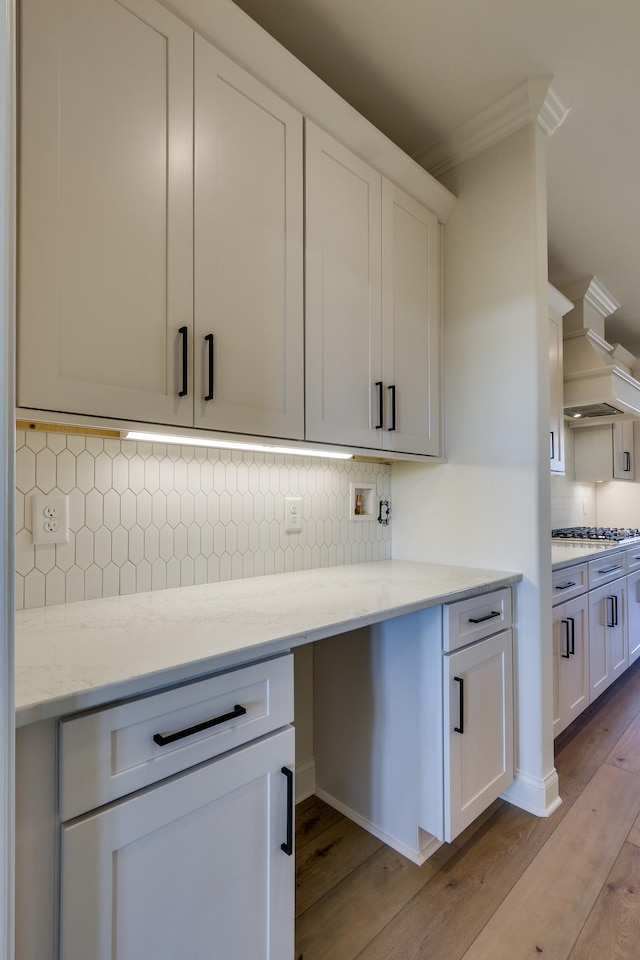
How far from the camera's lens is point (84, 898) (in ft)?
2.38

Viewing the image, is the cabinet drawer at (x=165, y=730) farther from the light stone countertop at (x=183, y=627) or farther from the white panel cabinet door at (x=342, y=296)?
the white panel cabinet door at (x=342, y=296)

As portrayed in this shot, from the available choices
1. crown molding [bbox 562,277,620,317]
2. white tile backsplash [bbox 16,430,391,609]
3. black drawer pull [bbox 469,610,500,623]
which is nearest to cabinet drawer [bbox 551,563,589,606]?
black drawer pull [bbox 469,610,500,623]

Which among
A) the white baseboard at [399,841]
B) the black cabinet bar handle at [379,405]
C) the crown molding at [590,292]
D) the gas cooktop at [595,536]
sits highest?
the crown molding at [590,292]

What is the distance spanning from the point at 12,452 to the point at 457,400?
5.81 feet

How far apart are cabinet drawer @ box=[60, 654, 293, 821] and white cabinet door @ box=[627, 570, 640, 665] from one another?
2.93 metres

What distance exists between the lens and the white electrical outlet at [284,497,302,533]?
5.86ft

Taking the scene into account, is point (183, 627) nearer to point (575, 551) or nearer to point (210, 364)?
point (210, 364)

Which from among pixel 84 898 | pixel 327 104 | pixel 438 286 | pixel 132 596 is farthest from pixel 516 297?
pixel 84 898

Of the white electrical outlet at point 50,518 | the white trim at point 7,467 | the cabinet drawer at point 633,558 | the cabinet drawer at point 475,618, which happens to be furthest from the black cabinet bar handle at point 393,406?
the cabinet drawer at point 633,558

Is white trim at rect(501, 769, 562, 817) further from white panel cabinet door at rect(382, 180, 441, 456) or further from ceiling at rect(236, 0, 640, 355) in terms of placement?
ceiling at rect(236, 0, 640, 355)

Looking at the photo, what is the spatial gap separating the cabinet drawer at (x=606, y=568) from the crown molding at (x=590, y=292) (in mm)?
1789

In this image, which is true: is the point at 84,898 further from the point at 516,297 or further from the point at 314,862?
the point at 516,297

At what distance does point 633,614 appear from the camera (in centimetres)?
315

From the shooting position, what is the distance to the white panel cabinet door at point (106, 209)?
0.96 metres
